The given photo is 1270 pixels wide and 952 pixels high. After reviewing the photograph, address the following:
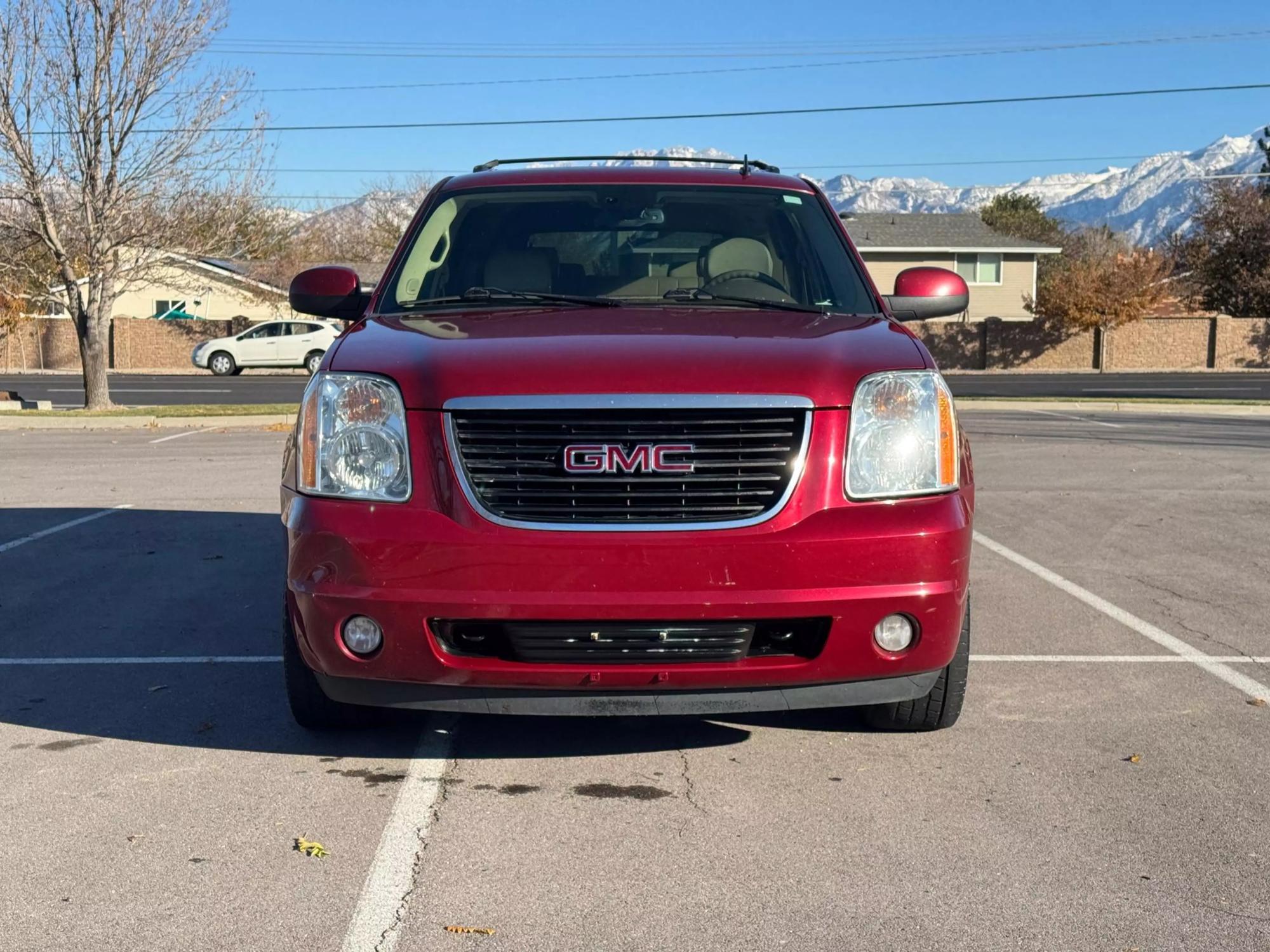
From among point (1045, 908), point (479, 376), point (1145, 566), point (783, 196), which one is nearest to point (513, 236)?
point (783, 196)

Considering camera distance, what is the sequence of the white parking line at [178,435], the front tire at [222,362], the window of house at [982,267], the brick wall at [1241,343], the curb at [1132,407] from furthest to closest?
the window of house at [982,267] → the brick wall at [1241,343] → the front tire at [222,362] → the curb at [1132,407] → the white parking line at [178,435]

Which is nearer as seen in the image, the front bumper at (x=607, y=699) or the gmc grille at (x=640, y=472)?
the gmc grille at (x=640, y=472)

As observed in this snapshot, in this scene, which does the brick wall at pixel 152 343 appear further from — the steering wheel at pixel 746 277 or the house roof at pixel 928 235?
the steering wheel at pixel 746 277

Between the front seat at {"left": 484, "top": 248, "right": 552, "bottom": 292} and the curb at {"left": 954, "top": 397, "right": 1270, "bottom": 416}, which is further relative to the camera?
the curb at {"left": 954, "top": 397, "right": 1270, "bottom": 416}

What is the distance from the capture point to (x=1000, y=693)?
5227 mm

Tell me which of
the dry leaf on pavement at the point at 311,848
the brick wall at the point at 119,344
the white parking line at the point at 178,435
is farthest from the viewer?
the brick wall at the point at 119,344

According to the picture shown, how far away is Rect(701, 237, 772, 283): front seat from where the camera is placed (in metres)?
5.46

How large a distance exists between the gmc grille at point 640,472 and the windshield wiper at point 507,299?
1.11m

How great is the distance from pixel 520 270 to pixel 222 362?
37387 mm

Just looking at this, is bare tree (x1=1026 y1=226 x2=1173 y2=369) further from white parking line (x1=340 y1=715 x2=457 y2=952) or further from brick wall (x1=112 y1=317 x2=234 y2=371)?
white parking line (x1=340 y1=715 x2=457 y2=952)

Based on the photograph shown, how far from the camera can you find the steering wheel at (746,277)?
530 cm

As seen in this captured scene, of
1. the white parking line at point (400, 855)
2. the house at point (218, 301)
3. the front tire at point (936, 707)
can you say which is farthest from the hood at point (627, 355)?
the house at point (218, 301)

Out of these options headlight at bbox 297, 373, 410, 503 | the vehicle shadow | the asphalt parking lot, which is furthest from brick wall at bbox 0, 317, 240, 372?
headlight at bbox 297, 373, 410, 503

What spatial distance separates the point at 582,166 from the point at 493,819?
3.16 m
